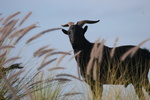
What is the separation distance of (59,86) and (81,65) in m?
2.91

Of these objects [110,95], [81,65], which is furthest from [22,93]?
[81,65]

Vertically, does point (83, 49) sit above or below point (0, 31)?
below

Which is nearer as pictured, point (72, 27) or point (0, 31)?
point (0, 31)

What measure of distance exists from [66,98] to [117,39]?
1.17m

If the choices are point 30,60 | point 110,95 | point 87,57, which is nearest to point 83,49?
point 87,57

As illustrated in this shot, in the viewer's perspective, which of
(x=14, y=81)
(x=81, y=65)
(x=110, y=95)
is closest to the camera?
(x=110, y=95)

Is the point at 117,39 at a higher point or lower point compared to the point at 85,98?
higher

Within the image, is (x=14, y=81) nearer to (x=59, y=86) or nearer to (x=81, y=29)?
(x=59, y=86)

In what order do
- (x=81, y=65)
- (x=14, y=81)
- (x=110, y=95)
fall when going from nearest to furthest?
(x=110, y=95) → (x=14, y=81) → (x=81, y=65)

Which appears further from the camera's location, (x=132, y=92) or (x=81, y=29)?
(x=81, y=29)

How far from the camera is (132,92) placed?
5.23 m

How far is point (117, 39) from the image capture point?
5395 mm

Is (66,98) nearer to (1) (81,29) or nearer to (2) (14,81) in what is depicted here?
(2) (14,81)

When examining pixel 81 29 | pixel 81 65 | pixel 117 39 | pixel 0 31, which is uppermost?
pixel 0 31
